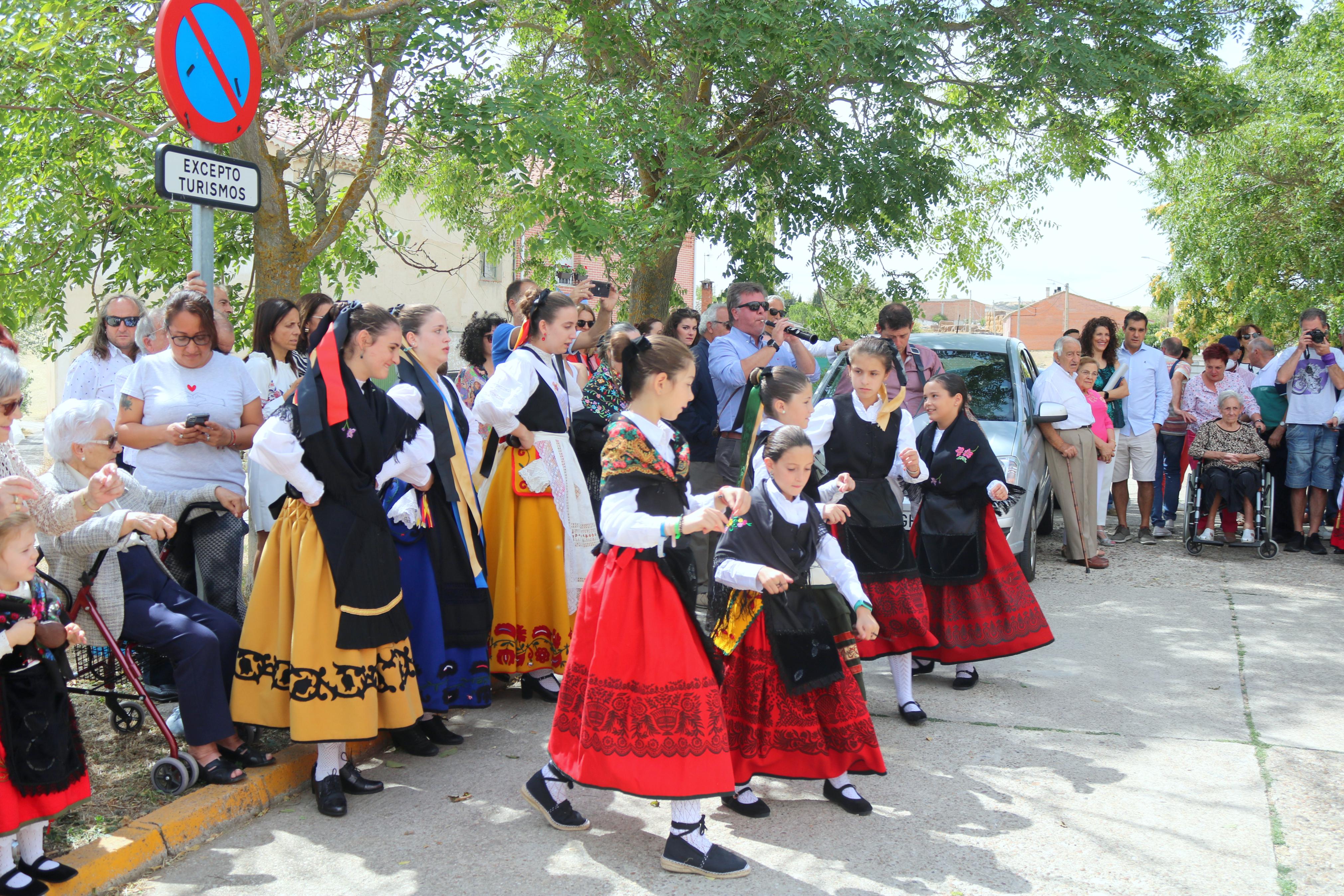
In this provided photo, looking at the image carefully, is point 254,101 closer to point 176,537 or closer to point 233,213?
point 176,537

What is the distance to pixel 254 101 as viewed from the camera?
5.02m

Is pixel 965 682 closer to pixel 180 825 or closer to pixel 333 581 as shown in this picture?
pixel 333 581

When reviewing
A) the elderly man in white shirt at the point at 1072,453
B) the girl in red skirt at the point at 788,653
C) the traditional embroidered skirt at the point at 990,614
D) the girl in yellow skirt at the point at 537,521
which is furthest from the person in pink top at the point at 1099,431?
the girl in red skirt at the point at 788,653

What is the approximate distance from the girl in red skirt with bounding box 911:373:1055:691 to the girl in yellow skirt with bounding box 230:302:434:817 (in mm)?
2815

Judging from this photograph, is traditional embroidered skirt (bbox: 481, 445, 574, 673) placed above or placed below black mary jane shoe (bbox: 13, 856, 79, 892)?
above

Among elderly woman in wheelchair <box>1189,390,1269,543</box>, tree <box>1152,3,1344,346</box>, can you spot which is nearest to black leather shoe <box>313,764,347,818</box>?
elderly woman in wheelchair <box>1189,390,1269,543</box>

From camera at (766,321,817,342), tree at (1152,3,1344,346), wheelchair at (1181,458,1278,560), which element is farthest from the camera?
tree at (1152,3,1344,346)

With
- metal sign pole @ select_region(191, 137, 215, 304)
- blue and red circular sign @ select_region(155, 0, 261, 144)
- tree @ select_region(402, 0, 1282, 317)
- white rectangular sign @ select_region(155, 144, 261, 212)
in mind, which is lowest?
metal sign pole @ select_region(191, 137, 215, 304)

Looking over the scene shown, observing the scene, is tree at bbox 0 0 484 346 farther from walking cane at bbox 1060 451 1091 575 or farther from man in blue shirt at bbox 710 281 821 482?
walking cane at bbox 1060 451 1091 575

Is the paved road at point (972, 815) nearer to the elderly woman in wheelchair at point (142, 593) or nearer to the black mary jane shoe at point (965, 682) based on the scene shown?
the black mary jane shoe at point (965, 682)

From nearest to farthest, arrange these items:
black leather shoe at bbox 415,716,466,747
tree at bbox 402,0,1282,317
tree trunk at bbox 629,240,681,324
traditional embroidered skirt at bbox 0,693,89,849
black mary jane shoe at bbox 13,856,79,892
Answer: traditional embroidered skirt at bbox 0,693,89,849 → black mary jane shoe at bbox 13,856,79,892 → black leather shoe at bbox 415,716,466,747 → tree at bbox 402,0,1282,317 → tree trunk at bbox 629,240,681,324

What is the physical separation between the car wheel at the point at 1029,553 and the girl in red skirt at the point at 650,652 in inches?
196

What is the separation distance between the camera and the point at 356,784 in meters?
4.39

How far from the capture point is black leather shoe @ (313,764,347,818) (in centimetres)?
420
